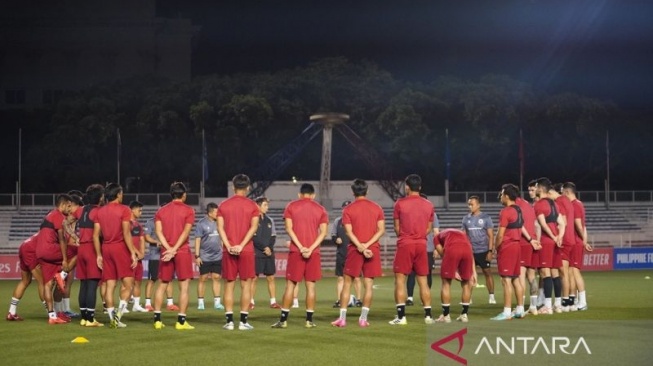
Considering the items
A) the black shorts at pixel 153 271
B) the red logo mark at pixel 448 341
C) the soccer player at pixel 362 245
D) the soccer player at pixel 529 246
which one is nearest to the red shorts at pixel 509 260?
the soccer player at pixel 529 246

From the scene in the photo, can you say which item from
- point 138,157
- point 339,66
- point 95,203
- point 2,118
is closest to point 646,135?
point 339,66

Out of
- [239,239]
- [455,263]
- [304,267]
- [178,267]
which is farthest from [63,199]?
[455,263]

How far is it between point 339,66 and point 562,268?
5574 cm

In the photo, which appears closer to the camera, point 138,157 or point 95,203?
point 95,203

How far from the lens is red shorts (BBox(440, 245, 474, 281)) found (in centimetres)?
1653

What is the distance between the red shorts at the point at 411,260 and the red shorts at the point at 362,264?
34 centimetres

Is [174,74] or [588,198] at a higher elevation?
[174,74]

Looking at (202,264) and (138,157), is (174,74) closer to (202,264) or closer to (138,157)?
(138,157)

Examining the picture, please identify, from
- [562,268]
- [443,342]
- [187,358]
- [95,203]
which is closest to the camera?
[187,358]

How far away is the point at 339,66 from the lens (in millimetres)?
73688

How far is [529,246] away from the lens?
1855cm

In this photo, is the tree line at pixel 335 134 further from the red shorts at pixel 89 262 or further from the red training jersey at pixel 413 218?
the red training jersey at pixel 413 218

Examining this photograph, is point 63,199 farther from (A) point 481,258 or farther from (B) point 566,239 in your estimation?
(B) point 566,239

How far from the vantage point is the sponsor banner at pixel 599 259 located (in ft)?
136
